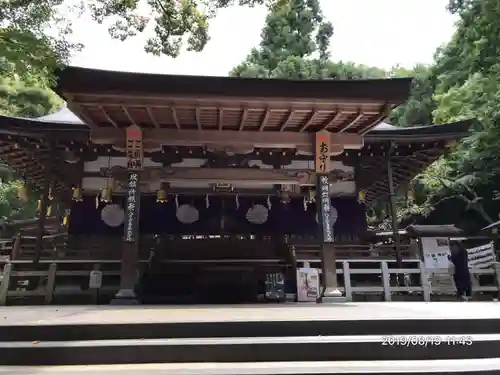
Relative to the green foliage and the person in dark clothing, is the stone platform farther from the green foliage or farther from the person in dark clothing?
the green foliage

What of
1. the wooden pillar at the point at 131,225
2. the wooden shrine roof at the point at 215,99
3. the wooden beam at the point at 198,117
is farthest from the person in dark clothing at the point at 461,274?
the wooden pillar at the point at 131,225

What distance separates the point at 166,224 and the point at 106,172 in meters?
3.85

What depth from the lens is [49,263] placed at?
405 inches

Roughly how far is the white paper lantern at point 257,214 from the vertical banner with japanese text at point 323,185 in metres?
3.81

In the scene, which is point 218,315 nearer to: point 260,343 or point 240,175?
point 260,343

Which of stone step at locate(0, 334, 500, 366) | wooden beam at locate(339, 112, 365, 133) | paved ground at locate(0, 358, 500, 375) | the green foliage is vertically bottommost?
paved ground at locate(0, 358, 500, 375)

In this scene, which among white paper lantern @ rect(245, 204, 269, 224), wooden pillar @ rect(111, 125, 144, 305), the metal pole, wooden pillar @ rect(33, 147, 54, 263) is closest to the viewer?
wooden pillar @ rect(111, 125, 144, 305)

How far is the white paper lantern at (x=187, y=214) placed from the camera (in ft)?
42.7

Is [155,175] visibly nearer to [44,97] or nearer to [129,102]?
[129,102]

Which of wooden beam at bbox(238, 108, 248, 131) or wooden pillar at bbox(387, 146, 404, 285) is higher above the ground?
wooden beam at bbox(238, 108, 248, 131)

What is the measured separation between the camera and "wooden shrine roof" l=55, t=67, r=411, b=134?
8.10 m

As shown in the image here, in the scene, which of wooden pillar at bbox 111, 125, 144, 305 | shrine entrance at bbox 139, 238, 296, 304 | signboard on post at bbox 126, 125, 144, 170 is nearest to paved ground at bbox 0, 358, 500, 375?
wooden pillar at bbox 111, 125, 144, 305

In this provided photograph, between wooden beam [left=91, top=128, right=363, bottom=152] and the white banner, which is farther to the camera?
the white banner

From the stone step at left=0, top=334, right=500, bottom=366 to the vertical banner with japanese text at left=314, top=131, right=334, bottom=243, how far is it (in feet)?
15.5
